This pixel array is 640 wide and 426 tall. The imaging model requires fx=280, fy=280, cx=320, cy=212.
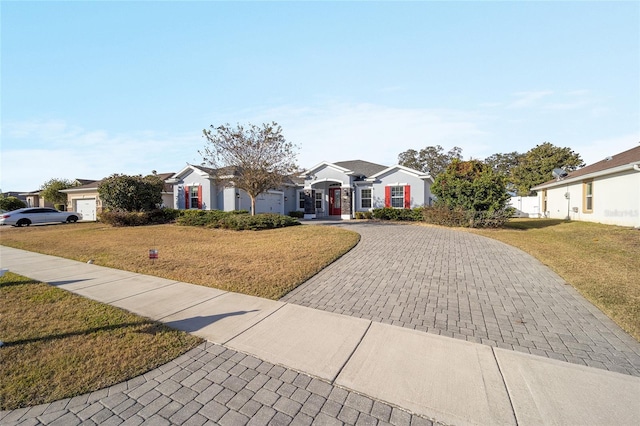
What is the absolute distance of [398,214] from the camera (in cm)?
1950

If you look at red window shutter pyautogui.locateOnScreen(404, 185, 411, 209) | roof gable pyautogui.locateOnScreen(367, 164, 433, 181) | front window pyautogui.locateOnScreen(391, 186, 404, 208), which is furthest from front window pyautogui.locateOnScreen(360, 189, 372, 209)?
red window shutter pyautogui.locateOnScreen(404, 185, 411, 209)

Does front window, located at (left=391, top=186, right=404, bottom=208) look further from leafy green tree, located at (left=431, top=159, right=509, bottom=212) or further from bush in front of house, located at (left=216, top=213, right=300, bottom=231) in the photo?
bush in front of house, located at (left=216, top=213, right=300, bottom=231)

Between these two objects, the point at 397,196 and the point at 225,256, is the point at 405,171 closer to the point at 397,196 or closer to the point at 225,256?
the point at 397,196

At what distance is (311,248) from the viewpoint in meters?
9.20

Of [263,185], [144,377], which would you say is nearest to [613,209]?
[263,185]

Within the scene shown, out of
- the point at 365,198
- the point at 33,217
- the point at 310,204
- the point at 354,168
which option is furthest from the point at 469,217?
the point at 33,217

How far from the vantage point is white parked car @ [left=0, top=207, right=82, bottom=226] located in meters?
20.6

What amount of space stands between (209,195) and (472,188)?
1823 cm

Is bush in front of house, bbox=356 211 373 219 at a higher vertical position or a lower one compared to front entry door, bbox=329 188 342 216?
lower

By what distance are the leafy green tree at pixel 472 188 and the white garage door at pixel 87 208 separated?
1215 inches

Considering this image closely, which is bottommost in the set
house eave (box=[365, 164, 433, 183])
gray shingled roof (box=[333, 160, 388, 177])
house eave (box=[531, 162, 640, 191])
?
house eave (box=[531, 162, 640, 191])

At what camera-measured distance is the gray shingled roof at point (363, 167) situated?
2317 cm

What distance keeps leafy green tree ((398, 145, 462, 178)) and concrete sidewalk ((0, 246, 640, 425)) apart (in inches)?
1751

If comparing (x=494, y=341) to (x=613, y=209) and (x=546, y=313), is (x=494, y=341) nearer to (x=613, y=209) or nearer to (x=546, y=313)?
(x=546, y=313)
